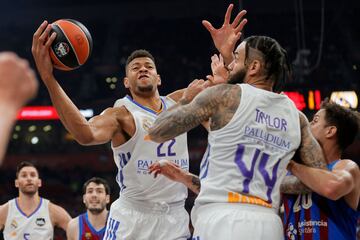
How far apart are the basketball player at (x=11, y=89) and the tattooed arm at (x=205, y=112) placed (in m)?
1.54

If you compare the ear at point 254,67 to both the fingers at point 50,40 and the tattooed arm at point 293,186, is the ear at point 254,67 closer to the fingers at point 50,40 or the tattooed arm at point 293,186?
the tattooed arm at point 293,186

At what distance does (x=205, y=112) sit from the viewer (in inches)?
122

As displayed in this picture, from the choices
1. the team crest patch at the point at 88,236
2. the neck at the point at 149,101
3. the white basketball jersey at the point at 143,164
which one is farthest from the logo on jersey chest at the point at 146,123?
the team crest patch at the point at 88,236

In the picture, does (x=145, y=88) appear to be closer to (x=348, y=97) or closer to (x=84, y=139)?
(x=84, y=139)

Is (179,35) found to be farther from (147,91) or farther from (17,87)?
(17,87)

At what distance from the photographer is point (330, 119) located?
358 cm

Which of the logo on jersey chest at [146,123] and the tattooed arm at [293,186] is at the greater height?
the logo on jersey chest at [146,123]

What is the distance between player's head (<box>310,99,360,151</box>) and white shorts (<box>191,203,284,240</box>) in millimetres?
712

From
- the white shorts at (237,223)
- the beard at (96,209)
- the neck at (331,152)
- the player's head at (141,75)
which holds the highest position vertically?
the player's head at (141,75)

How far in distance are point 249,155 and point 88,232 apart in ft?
16.1

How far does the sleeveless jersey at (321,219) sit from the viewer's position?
348 centimetres

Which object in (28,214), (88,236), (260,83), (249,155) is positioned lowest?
(88,236)

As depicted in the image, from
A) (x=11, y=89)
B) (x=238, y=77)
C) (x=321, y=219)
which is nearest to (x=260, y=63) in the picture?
(x=238, y=77)

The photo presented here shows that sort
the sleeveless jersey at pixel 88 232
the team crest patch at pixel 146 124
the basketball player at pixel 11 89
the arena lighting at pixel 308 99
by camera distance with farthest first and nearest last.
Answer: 1. the arena lighting at pixel 308 99
2. the sleeveless jersey at pixel 88 232
3. the team crest patch at pixel 146 124
4. the basketball player at pixel 11 89
